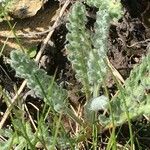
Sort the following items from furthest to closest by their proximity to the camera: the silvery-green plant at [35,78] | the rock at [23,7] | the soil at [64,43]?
1. the rock at [23,7]
2. the soil at [64,43]
3. the silvery-green plant at [35,78]

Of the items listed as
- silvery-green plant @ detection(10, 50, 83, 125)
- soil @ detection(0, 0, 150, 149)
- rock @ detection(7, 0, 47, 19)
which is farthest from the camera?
rock @ detection(7, 0, 47, 19)

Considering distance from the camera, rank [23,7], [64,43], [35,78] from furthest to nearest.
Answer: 1. [23,7]
2. [64,43]
3. [35,78]

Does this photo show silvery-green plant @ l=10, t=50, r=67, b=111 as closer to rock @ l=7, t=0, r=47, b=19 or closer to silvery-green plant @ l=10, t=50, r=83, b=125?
silvery-green plant @ l=10, t=50, r=83, b=125

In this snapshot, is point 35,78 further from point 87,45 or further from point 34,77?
point 87,45

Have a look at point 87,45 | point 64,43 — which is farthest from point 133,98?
point 64,43

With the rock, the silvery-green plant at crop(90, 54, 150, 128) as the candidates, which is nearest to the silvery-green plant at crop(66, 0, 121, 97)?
the silvery-green plant at crop(90, 54, 150, 128)

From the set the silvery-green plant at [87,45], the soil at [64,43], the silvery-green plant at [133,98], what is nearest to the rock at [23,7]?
Result: the soil at [64,43]

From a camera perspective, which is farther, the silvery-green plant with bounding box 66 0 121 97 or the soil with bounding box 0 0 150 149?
the soil with bounding box 0 0 150 149

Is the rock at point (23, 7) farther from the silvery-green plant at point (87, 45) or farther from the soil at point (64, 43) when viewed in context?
the silvery-green plant at point (87, 45)
